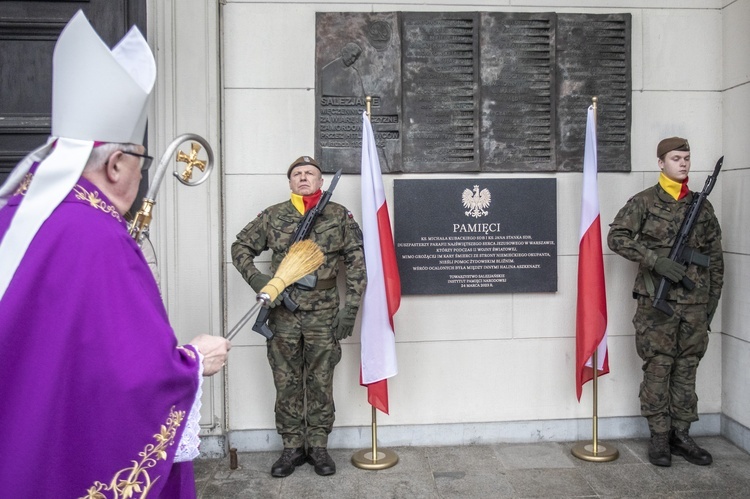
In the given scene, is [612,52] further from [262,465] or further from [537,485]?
[262,465]

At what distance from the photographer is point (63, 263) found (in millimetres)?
1650

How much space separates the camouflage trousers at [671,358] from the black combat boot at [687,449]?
6 cm

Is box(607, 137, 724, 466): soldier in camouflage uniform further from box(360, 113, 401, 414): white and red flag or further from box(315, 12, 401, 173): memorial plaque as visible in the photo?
box(315, 12, 401, 173): memorial plaque

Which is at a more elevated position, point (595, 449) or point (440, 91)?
point (440, 91)

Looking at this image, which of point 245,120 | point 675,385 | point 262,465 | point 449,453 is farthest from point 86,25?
point 675,385

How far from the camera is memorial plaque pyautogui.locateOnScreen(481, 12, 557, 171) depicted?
442 cm

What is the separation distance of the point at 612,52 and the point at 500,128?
3.07ft

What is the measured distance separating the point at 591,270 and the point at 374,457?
182cm

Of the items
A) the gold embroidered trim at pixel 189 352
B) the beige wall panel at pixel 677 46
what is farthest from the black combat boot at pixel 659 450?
the gold embroidered trim at pixel 189 352

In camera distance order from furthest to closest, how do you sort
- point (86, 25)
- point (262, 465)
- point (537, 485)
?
point (262, 465) → point (537, 485) → point (86, 25)

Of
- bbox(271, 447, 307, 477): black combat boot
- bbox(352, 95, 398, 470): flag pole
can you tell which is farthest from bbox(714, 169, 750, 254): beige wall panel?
bbox(271, 447, 307, 477): black combat boot

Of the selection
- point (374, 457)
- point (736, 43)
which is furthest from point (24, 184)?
point (736, 43)

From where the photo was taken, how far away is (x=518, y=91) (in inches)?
175

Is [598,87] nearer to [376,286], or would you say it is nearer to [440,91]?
[440,91]
